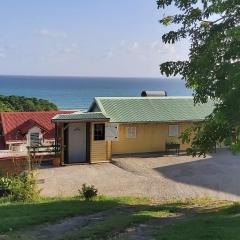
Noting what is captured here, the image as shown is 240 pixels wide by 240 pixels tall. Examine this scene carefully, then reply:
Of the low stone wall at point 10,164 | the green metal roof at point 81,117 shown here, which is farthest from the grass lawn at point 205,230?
the green metal roof at point 81,117

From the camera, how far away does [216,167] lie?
26.4 metres

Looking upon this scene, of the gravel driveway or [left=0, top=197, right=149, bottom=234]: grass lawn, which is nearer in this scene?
[left=0, top=197, right=149, bottom=234]: grass lawn

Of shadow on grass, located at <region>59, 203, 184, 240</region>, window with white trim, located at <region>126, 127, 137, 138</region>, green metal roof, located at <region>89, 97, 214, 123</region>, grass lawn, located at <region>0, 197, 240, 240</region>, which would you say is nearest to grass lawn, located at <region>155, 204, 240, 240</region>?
grass lawn, located at <region>0, 197, 240, 240</region>

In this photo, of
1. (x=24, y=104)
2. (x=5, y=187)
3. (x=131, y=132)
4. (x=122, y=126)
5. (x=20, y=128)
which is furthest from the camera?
(x=24, y=104)

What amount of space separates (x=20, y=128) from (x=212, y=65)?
2054cm

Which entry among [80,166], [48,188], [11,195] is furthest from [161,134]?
[11,195]

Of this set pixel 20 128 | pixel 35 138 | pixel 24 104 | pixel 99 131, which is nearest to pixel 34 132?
pixel 35 138

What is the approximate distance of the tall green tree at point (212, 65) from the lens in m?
10.9

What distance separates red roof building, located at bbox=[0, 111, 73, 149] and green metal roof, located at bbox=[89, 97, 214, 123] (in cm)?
333

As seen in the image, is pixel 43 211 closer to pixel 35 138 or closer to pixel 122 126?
pixel 122 126

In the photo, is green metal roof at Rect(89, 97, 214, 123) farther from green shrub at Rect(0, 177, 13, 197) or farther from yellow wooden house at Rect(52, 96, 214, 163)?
green shrub at Rect(0, 177, 13, 197)

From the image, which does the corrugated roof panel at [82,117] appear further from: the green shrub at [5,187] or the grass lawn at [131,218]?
the grass lawn at [131,218]

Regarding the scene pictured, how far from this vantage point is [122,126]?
29.8 metres

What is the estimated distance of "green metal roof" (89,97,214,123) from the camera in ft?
98.4
